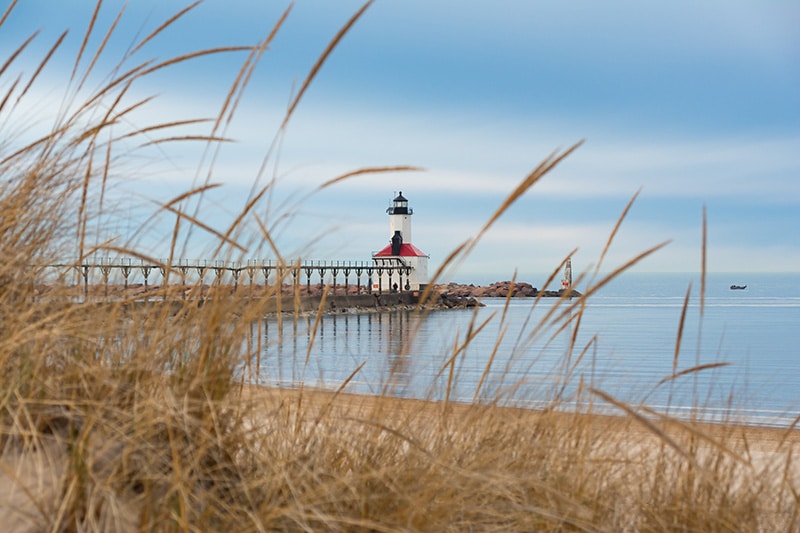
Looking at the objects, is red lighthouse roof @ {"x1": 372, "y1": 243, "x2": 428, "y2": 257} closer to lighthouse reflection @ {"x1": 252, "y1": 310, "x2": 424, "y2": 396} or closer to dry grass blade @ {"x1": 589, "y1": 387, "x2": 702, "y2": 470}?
lighthouse reflection @ {"x1": 252, "y1": 310, "x2": 424, "y2": 396}

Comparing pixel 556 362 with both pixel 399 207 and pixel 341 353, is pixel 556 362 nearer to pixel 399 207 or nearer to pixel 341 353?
pixel 341 353

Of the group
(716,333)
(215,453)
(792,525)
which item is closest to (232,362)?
(215,453)

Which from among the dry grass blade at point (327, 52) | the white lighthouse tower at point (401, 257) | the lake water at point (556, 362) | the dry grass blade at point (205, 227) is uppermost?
the white lighthouse tower at point (401, 257)

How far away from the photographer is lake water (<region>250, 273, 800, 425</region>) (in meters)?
2.41

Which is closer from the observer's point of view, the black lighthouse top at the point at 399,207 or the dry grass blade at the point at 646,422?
the dry grass blade at the point at 646,422

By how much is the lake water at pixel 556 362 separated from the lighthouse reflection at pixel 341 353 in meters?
0.01

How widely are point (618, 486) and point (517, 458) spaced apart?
1.20 ft

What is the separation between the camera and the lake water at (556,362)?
7.91 ft

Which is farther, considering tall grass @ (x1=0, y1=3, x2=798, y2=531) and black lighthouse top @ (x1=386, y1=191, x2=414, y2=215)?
black lighthouse top @ (x1=386, y1=191, x2=414, y2=215)

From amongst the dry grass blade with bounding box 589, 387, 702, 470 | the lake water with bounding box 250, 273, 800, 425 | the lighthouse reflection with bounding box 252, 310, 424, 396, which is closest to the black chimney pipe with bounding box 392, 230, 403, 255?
the lighthouse reflection with bounding box 252, 310, 424, 396

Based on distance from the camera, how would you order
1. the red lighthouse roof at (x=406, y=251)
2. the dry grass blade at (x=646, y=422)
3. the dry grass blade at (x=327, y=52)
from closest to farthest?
the dry grass blade at (x=646, y=422) → the dry grass blade at (x=327, y=52) → the red lighthouse roof at (x=406, y=251)

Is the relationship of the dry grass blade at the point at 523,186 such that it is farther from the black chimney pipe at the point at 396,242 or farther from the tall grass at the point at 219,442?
the black chimney pipe at the point at 396,242

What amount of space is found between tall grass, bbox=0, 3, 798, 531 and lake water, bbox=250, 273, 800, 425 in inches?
4.1

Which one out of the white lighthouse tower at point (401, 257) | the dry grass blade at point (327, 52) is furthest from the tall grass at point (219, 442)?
the white lighthouse tower at point (401, 257)
